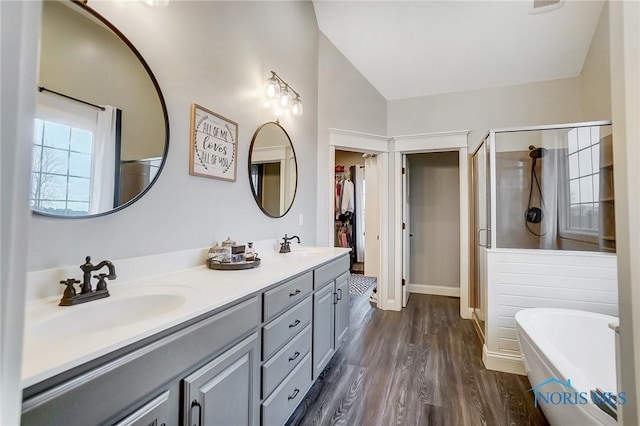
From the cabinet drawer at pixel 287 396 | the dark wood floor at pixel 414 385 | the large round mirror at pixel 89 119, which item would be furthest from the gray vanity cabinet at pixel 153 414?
the dark wood floor at pixel 414 385

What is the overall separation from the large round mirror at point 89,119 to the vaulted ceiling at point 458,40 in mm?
2508

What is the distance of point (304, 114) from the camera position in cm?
290

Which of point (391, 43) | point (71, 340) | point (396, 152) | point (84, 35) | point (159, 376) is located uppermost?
point (391, 43)

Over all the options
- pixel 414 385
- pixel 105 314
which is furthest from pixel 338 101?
pixel 105 314

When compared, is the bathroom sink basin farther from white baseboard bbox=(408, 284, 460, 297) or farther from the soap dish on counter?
white baseboard bbox=(408, 284, 460, 297)

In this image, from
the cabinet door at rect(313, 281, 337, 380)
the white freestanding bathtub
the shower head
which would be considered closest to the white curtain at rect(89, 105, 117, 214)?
the cabinet door at rect(313, 281, 337, 380)

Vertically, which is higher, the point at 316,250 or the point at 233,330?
the point at 316,250

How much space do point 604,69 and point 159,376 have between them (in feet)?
12.9

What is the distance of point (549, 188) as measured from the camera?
2.60m

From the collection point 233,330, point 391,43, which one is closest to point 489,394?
point 233,330

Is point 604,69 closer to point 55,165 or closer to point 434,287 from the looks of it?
point 434,287

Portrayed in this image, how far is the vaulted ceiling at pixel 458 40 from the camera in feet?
8.68

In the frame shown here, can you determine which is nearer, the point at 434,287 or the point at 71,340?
the point at 71,340

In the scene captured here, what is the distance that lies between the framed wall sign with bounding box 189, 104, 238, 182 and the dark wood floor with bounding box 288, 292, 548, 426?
5.10 feet
